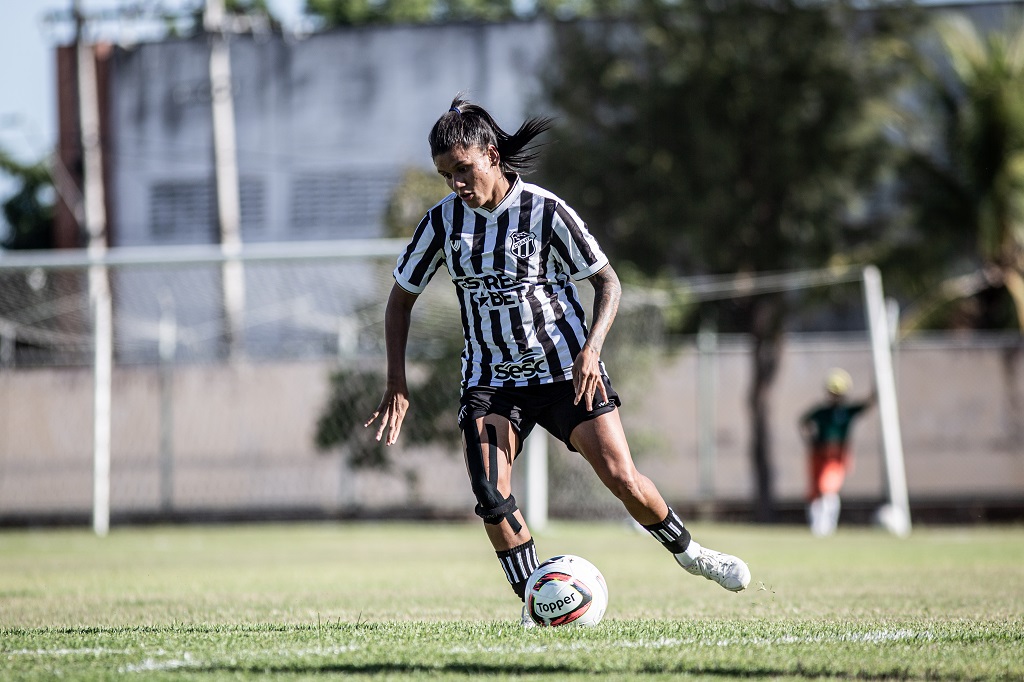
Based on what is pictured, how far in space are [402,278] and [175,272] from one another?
22.2m

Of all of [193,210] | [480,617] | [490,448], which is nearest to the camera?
[490,448]

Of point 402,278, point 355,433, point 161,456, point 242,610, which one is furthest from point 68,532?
point 402,278

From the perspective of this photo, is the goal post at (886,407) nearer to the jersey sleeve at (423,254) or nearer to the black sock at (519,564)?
the black sock at (519,564)

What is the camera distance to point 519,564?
5820 mm

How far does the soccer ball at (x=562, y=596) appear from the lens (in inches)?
219

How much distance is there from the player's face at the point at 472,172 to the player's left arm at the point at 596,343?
0.60 meters

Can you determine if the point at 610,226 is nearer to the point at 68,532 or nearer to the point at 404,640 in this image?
the point at 68,532

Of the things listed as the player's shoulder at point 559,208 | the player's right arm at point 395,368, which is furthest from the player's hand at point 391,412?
the player's shoulder at point 559,208

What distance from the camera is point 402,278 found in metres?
5.98

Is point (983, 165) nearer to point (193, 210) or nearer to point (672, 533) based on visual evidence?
point (193, 210)

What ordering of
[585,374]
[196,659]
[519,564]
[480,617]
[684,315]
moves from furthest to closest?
[684,315] < [480,617] < [519,564] < [585,374] < [196,659]

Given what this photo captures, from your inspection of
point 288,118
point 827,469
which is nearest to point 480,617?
point 827,469

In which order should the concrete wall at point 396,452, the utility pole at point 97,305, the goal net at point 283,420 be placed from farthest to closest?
the concrete wall at point 396,452
the goal net at point 283,420
the utility pole at point 97,305

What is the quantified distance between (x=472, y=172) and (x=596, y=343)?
875mm
